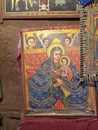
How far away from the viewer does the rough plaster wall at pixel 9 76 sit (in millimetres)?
1607

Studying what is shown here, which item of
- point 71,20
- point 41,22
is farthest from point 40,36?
point 71,20

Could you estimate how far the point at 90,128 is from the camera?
1431 millimetres

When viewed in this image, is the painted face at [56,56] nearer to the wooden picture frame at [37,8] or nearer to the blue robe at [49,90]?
the blue robe at [49,90]

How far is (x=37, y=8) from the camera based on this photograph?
1.57m

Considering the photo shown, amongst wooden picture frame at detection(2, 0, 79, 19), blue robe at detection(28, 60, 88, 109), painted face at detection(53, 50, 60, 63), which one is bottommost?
blue robe at detection(28, 60, 88, 109)

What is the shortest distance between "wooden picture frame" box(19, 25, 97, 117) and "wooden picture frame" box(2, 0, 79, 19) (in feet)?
0.27

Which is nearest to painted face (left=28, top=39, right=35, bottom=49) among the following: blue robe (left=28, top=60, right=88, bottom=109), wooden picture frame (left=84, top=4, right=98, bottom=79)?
blue robe (left=28, top=60, right=88, bottom=109)

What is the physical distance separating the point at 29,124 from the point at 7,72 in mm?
333

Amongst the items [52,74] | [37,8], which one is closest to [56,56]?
[52,74]

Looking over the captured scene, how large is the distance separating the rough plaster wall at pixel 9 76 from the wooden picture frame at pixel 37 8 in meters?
0.08

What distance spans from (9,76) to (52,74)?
256 millimetres

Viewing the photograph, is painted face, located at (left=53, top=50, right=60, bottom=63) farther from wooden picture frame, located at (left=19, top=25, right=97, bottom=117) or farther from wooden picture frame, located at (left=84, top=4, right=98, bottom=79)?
wooden picture frame, located at (left=84, top=4, right=98, bottom=79)

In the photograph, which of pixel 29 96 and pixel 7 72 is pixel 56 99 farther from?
pixel 7 72

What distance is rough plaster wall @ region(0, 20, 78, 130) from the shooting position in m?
1.61
